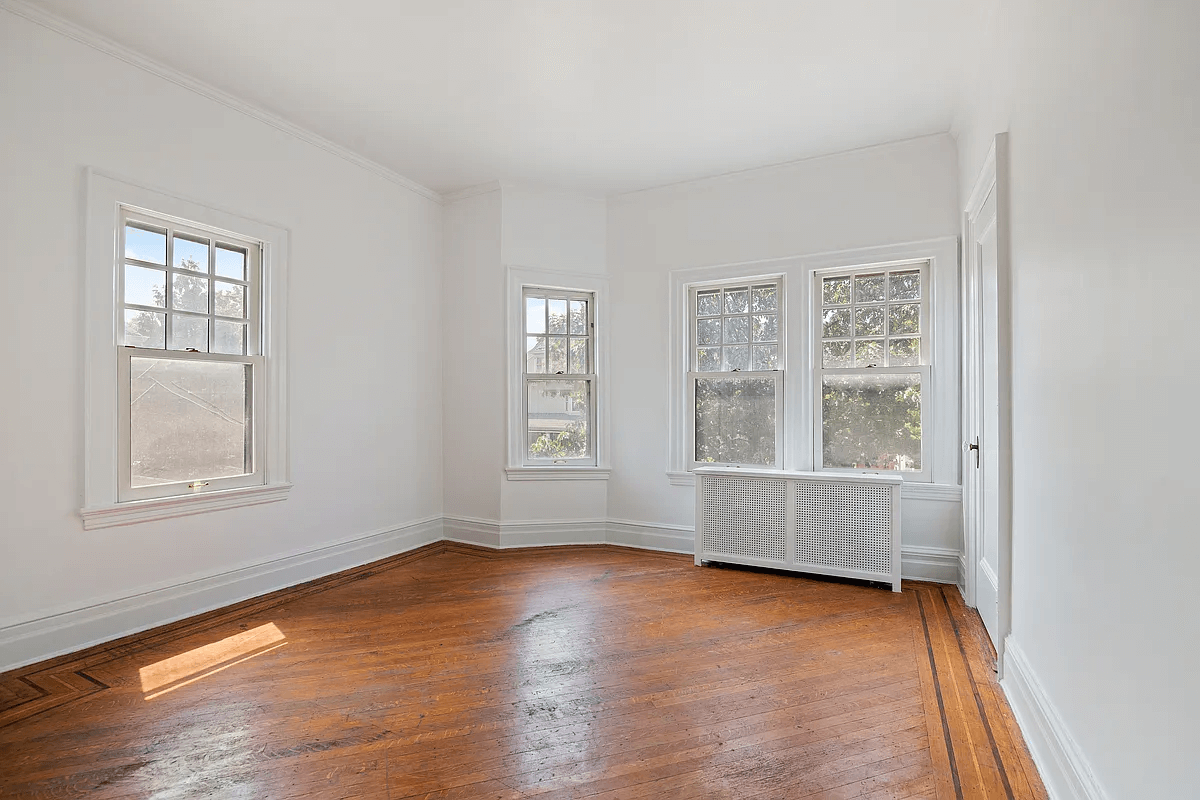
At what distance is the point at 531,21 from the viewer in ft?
10.3

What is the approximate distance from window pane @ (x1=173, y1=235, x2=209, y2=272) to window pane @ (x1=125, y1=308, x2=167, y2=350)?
1.09ft

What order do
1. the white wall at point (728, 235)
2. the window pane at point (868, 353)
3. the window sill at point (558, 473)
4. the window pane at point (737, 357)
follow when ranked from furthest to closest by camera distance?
the window sill at point (558, 473)
the window pane at point (737, 357)
the window pane at point (868, 353)
the white wall at point (728, 235)

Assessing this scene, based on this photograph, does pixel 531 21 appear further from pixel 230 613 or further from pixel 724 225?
pixel 230 613

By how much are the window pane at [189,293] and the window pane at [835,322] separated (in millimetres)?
4146

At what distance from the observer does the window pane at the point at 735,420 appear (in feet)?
16.5

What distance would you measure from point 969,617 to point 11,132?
17.7ft

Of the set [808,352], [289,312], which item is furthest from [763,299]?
[289,312]

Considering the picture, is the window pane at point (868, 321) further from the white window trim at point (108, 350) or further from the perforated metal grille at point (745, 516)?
the white window trim at point (108, 350)

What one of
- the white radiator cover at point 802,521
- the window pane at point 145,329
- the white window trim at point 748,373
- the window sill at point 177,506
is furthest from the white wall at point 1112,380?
the window pane at point 145,329

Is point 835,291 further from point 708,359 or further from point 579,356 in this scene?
point 579,356

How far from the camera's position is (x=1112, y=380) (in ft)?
5.24

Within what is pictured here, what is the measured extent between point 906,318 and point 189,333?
4619 millimetres

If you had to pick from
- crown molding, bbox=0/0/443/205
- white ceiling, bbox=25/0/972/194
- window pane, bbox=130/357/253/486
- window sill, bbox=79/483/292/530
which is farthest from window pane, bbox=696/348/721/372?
window pane, bbox=130/357/253/486

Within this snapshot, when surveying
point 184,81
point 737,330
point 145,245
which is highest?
point 184,81
